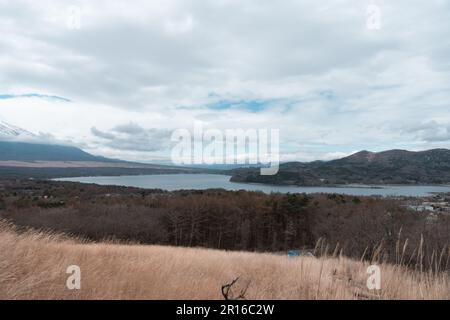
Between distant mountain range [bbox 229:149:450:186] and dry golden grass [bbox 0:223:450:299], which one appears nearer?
dry golden grass [bbox 0:223:450:299]

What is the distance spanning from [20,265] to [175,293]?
1.87 m

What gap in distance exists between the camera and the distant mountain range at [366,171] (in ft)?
444

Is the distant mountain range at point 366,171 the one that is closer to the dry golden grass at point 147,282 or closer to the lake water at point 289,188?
the lake water at point 289,188

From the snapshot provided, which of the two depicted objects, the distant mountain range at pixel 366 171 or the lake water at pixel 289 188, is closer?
the lake water at pixel 289 188

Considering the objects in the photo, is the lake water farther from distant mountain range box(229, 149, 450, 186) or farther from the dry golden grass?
the dry golden grass

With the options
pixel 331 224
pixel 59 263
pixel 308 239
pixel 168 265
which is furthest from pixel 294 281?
pixel 308 239

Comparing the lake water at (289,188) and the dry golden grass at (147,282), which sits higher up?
the dry golden grass at (147,282)

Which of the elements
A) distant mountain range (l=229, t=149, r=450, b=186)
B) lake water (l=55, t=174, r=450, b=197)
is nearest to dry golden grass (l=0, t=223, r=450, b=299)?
lake water (l=55, t=174, r=450, b=197)

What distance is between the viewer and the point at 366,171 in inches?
6422

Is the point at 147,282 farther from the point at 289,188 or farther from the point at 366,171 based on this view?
the point at 366,171

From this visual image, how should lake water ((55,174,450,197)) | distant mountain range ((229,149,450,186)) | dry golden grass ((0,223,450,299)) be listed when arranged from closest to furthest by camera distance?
1. dry golden grass ((0,223,450,299))
2. lake water ((55,174,450,197))
3. distant mountain range ((229,149,450,186))

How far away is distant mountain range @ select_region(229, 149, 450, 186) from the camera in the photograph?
13525 centimetres

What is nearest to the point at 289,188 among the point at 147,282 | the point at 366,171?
the point at 366,171

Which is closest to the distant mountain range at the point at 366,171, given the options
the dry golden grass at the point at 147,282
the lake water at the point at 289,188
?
the lake water at the point at 289,188
